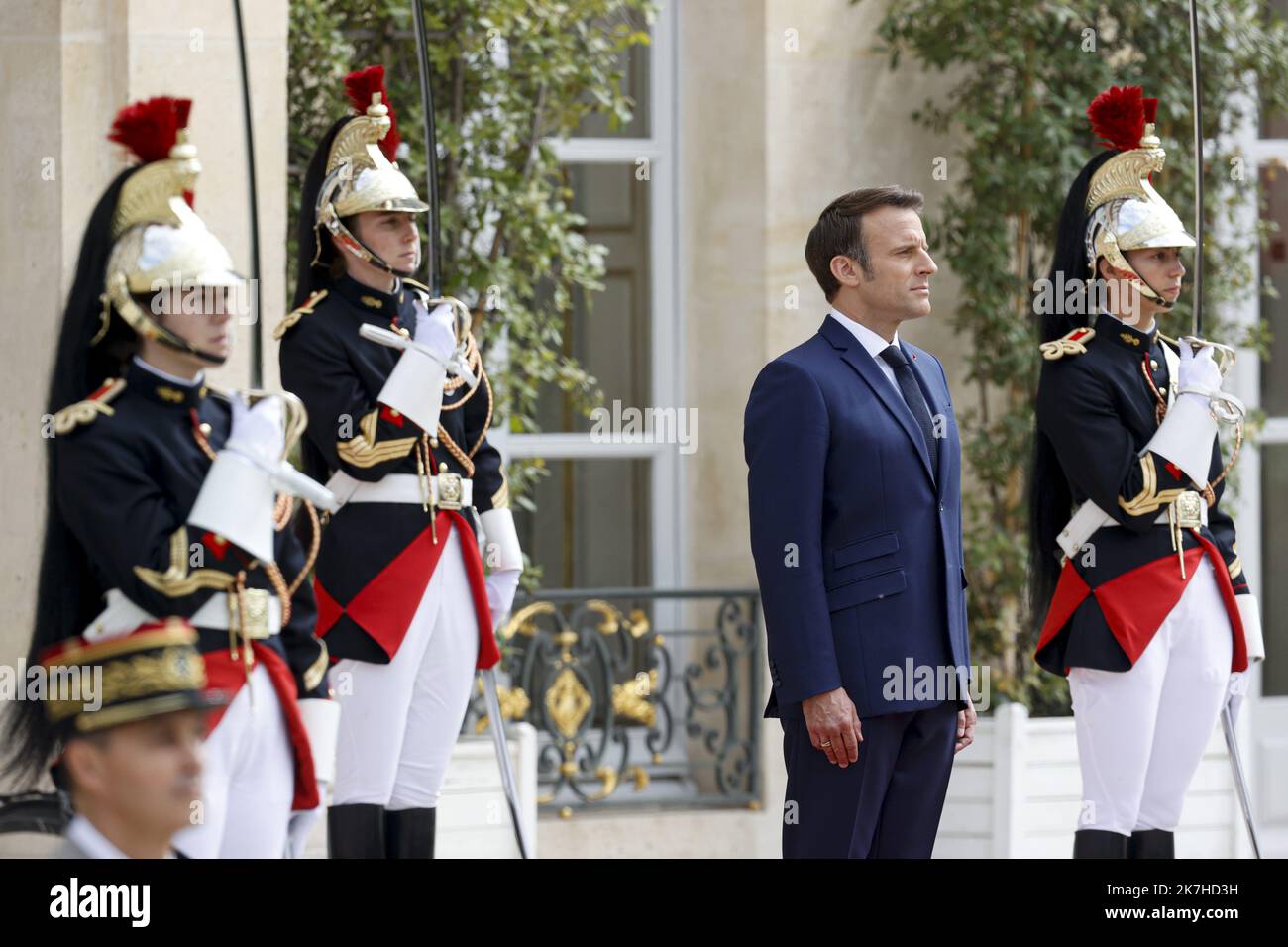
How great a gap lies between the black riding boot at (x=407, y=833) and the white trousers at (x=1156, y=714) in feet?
4.43

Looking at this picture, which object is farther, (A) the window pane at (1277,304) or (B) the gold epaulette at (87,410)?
(A) the window pane at (1277,304)

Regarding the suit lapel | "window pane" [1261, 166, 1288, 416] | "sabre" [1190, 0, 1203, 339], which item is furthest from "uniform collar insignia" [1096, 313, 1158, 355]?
"window pane" [1261, 166, 1288, 416]

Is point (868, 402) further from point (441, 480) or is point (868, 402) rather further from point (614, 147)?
point (614, 147)

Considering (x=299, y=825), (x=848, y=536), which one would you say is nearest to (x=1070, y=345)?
(x=848, y=536)

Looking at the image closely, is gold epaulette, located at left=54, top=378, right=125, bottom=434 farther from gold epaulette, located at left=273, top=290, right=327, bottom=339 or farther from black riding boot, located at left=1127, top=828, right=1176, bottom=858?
black riding boot, located at left=1127, top=828, right=1176, bottom=858

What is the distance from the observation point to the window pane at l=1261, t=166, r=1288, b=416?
6.43 m

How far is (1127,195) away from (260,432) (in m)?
1.98

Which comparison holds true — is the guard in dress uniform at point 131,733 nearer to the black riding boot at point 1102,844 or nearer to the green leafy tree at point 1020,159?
the black riding boot at point 1102,844

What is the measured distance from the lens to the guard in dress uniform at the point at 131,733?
2.72 meters

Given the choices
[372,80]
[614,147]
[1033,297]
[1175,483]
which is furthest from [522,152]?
[1175,483]

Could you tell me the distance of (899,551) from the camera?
3305 mm

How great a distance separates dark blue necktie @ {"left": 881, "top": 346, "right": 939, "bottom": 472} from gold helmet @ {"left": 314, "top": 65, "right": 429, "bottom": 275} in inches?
36.6

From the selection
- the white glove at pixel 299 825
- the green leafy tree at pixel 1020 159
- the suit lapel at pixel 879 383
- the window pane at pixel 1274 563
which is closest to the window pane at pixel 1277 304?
the window pane at pixel 1274 563

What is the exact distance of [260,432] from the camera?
116 inches
